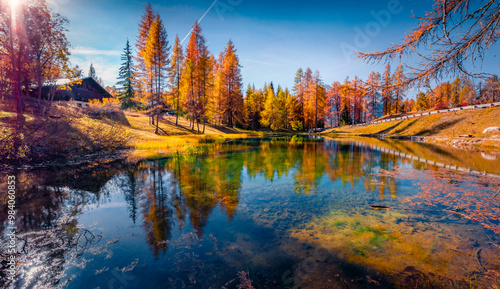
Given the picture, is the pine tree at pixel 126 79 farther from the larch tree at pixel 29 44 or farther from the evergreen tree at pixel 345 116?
the evergreen tree at pixel 345 116

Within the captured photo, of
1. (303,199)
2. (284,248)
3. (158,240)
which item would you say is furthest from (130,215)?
(303,199)

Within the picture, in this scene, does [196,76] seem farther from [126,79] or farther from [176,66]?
[126,79]

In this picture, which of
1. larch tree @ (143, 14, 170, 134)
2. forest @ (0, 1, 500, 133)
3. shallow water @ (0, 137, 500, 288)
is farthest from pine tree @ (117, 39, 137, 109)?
shallow water @ (0, 137, 500, 288)

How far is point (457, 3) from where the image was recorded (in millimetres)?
4402

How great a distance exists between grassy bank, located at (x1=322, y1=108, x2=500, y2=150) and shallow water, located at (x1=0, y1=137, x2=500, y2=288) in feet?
72.3

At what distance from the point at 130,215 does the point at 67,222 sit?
1521 millimetres

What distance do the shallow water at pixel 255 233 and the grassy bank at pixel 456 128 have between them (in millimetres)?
22045

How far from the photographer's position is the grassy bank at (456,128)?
81.3ft

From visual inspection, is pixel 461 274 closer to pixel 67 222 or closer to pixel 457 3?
pixel 457 3

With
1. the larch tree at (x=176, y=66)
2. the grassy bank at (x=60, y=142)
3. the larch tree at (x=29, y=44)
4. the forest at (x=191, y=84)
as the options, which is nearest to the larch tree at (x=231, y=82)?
the forest at (x=191, y=84)

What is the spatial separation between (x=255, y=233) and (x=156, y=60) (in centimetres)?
3238

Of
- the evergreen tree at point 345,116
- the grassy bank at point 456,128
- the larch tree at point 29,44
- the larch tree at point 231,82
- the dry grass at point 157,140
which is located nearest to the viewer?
the larch tree at point 29,44

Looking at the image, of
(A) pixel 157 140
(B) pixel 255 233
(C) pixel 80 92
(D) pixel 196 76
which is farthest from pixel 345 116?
(C) pixel 80 92

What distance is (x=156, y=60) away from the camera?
3009 cm
